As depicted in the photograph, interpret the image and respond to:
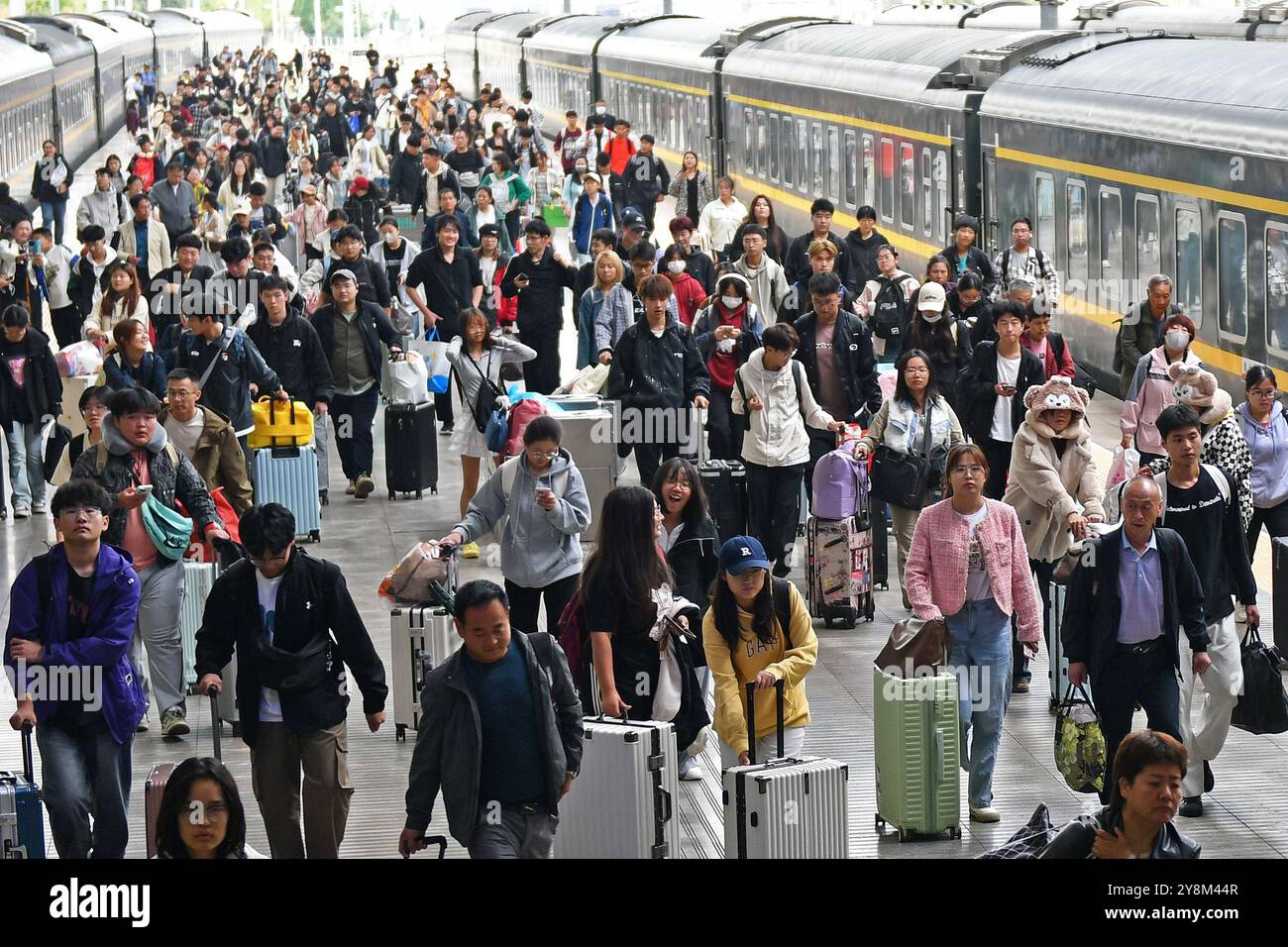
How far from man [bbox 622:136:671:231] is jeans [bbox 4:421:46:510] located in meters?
12.6

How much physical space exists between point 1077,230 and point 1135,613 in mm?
12439

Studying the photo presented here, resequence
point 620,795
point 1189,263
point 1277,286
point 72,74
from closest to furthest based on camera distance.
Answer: point 620,795, point 1277,286, point 1189,263, point 72,74

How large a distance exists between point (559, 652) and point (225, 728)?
4.15 metres

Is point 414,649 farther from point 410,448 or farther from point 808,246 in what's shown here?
point 808,246

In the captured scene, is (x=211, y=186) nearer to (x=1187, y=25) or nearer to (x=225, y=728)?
(x=1187, y=25)

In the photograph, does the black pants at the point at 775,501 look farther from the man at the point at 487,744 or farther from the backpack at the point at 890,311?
the man at the point at 487,744

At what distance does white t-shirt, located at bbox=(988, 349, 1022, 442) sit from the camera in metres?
12.5

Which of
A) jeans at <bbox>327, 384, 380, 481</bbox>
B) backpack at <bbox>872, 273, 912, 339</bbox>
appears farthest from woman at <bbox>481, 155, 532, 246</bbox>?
backpack at <bbox>872, 273, 912, 339</bbox>

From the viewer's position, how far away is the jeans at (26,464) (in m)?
15.8

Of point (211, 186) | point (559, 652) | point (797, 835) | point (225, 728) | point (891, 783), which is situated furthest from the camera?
point (211, 186)

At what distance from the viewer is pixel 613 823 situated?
Result: 8531mm

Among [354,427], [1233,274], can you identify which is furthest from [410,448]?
[1233,274]

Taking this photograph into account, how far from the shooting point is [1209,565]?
9.70 metres

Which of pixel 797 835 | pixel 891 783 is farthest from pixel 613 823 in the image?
pixel 891 783
